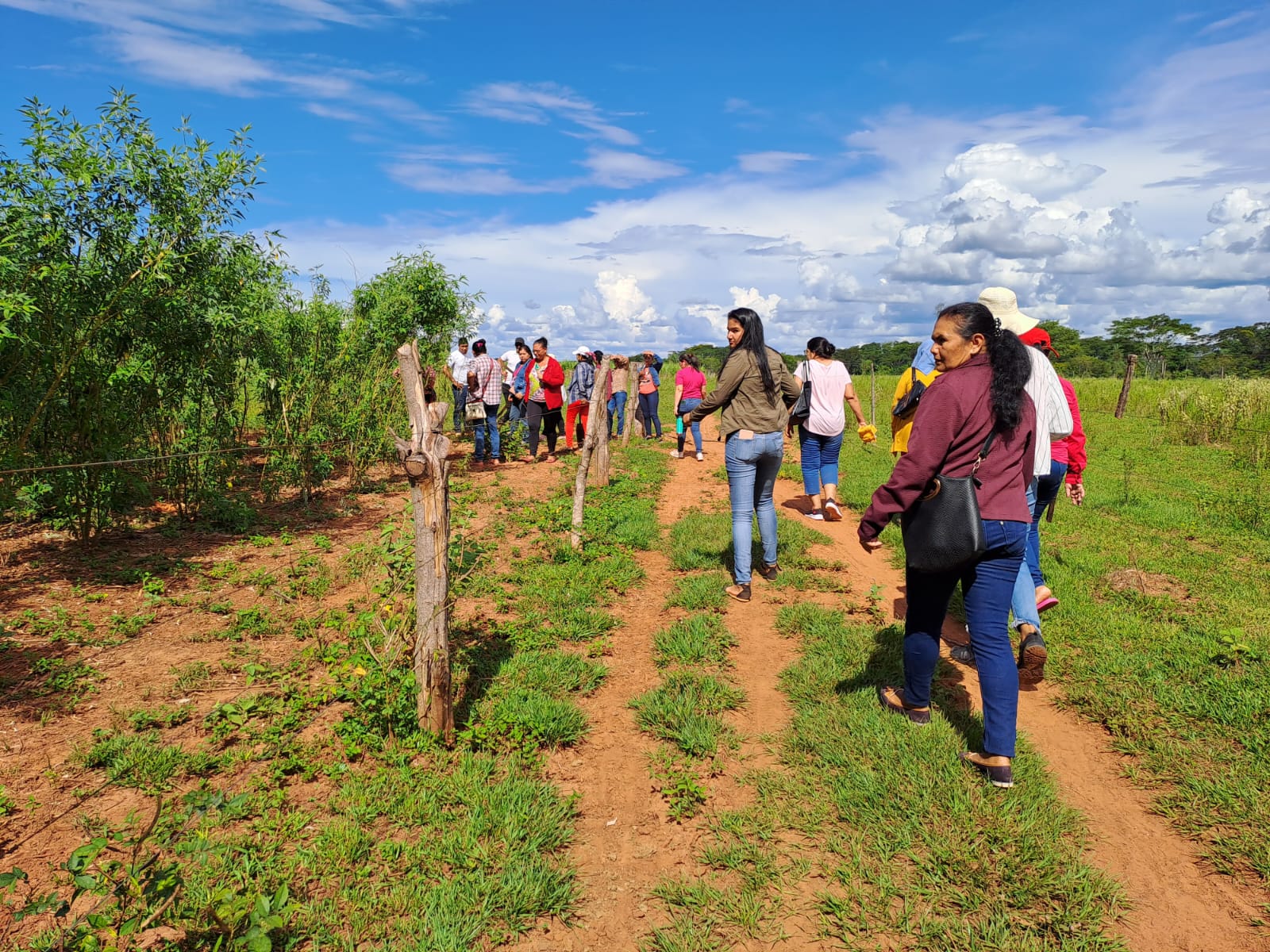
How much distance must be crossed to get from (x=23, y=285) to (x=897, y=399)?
21.6ft

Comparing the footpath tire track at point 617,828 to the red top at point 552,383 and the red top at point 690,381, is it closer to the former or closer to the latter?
the red top at point 552,383

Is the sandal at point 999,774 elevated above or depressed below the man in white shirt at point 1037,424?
below

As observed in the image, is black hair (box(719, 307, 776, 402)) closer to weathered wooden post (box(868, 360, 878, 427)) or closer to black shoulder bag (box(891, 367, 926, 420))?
black shoulder bag (box(891, 367, 926, 420))

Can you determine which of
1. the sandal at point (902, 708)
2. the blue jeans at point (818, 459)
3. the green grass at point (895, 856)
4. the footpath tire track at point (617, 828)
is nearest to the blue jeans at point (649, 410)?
the blue jeans at point (818, 459)

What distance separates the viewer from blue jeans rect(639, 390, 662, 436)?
16562 millimetres

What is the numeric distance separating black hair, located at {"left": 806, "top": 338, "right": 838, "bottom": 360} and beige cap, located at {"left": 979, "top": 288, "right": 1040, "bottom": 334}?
329cm

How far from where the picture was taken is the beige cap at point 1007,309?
14.3 ft

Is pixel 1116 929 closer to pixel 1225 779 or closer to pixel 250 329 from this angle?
pixel 1225 779

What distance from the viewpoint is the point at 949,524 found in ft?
10.5

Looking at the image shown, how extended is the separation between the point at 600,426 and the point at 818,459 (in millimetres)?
3361

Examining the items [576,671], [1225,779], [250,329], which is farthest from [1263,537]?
[250,329]

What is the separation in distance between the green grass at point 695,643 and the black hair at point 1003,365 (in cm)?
256

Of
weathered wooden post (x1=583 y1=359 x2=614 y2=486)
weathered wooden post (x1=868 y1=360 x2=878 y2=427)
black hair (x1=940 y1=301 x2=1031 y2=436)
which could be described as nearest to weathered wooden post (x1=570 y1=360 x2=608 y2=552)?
weathered wooden post (x1=583 y1=359 x2=614 y2=486)

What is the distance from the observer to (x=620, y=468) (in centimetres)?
1253
